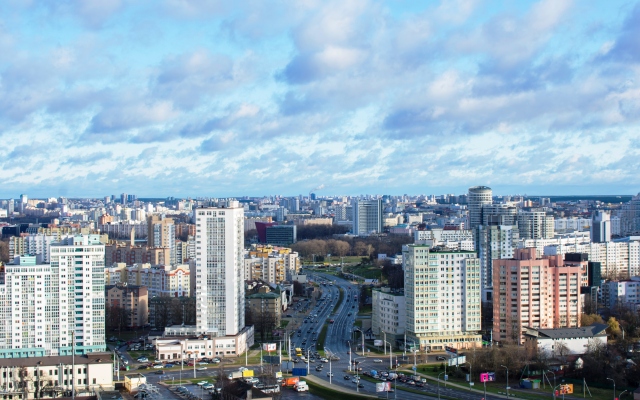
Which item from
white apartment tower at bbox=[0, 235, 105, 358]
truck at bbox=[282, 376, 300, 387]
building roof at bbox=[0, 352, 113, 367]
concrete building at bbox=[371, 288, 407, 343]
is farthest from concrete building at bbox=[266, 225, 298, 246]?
truck at bbox=[282, 376, 300, 387]

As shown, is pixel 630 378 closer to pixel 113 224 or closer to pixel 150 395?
pixel 150 395

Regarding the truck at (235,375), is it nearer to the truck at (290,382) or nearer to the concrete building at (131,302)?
the truck at (290,382)

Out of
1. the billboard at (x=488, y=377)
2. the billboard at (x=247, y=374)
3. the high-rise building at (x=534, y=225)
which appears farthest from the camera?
the high-rise building at (x=534, y=225)

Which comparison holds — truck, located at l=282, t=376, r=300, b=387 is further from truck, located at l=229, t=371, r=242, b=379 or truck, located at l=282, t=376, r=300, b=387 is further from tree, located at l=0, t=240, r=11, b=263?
tree, located at l=0, t=240, r=11, b=263

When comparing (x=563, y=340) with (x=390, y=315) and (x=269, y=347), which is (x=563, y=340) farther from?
(x=269, y=347)

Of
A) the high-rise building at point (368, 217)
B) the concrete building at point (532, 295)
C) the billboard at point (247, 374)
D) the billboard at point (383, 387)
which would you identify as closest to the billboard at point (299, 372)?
the billboard at point (247, 374)
